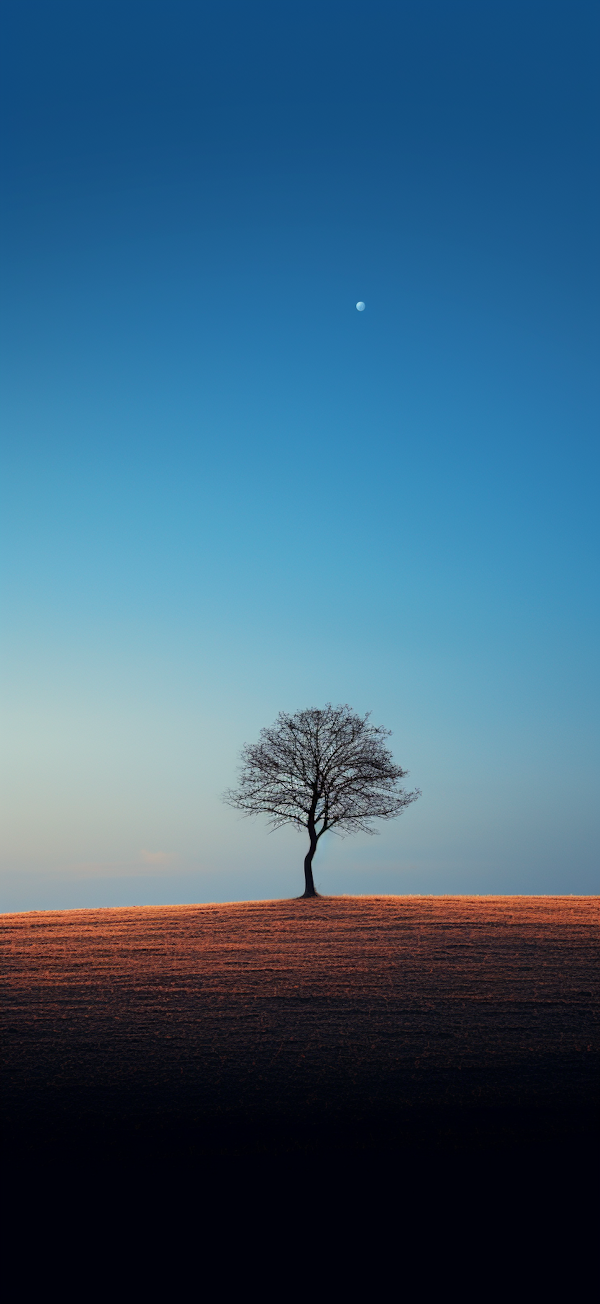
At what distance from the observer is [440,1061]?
47.7ft

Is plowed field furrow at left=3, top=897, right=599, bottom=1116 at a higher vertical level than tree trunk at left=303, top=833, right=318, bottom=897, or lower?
lower

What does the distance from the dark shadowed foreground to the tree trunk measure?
569 inches

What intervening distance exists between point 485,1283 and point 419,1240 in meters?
0.98

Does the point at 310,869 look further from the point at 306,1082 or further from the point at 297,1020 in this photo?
the point at 306,1082

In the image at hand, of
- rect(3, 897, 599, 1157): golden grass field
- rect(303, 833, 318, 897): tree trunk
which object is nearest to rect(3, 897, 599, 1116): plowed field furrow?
rect(3, 897, 599, 1157): golden grass field

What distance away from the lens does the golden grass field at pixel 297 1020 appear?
42.4ft

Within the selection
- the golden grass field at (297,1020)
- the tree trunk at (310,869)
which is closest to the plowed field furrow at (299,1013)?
the golden grass field at (297,1020)

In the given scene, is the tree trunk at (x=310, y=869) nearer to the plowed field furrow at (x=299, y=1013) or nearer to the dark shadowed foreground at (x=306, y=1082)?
the plowed field furrow at (x=299, y=1013)

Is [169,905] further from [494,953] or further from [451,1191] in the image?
[451,1191]

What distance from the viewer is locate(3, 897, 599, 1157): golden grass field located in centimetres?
1294

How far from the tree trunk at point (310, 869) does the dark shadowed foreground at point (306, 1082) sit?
569 inches

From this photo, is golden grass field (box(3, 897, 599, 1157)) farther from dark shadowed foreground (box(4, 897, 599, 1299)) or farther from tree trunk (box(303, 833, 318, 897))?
tree trunk (box(303, 833, 318, 897))

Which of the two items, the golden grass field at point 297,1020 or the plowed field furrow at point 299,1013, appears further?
the plowed field furrow at point 299,1013

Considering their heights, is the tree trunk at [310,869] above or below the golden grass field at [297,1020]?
above
